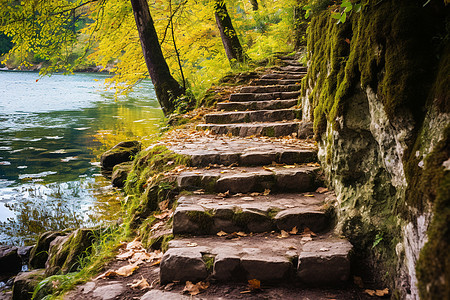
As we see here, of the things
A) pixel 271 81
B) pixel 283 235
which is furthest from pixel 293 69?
pixel 283 235

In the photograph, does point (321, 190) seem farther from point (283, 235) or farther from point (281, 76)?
point (281, 76)

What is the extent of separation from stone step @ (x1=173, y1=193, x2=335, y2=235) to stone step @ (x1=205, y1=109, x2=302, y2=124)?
2.92 metres

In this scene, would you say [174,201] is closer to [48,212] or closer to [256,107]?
[256,107]

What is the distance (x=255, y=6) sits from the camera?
17406mm

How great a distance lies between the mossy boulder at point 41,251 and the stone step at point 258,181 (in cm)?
278

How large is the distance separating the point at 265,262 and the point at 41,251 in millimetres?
3996

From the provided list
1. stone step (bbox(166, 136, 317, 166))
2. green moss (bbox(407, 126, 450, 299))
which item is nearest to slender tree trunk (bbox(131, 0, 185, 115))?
stone step (bbox(166, 136, 317, 166))

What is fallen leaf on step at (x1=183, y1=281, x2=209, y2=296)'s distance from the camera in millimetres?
2311

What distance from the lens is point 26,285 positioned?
3.76 metres

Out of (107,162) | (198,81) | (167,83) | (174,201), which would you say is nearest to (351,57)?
(174,201)

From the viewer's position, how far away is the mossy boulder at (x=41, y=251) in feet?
15.4

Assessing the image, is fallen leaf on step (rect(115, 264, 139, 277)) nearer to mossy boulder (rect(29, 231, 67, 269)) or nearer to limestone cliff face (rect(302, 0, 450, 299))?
limestone cliff face (rect(302, 0, 450, 299))

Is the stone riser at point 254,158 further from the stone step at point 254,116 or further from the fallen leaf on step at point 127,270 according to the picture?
the stone step at point 254,116

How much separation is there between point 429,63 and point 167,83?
7.22 m
